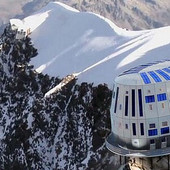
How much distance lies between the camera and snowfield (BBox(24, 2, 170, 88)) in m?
69.5

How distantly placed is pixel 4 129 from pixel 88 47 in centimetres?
2221

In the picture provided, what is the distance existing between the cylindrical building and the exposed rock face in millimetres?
26789

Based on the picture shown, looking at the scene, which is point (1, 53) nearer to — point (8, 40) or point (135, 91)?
point (8, 40)

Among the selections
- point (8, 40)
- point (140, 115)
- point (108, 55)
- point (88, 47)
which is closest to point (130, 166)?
point (140, 115)

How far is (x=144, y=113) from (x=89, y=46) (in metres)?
55.8

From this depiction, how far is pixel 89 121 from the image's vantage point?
6594 centimetres

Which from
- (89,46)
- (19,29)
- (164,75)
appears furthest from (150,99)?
(19,29)

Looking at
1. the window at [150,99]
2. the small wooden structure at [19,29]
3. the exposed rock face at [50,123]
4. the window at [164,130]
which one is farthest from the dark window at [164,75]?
the small wooden structure at [19,29]

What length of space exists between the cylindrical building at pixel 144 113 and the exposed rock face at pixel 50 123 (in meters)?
26.8

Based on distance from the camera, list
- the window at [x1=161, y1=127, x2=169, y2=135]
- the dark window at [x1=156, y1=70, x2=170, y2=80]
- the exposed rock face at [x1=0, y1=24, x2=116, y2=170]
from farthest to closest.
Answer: the exposed rock face at [x1=0, y1=24, x2=116, y2=170] → the dark window at [x1=156, y1=70, x2=170, y2=80] → the window at [x1=161, y1=127, x2=169, y2=135]

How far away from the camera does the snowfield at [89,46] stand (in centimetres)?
6950

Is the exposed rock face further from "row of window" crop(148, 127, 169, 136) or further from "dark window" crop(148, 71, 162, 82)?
"dark window" crop(148, 71, 162, 82)

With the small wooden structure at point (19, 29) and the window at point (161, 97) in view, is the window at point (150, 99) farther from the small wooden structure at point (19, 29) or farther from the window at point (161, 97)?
the small wooden structure at point (19, 29)

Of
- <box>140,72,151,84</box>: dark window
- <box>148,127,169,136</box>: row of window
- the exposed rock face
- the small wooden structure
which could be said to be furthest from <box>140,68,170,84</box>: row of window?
the small wooden structure
